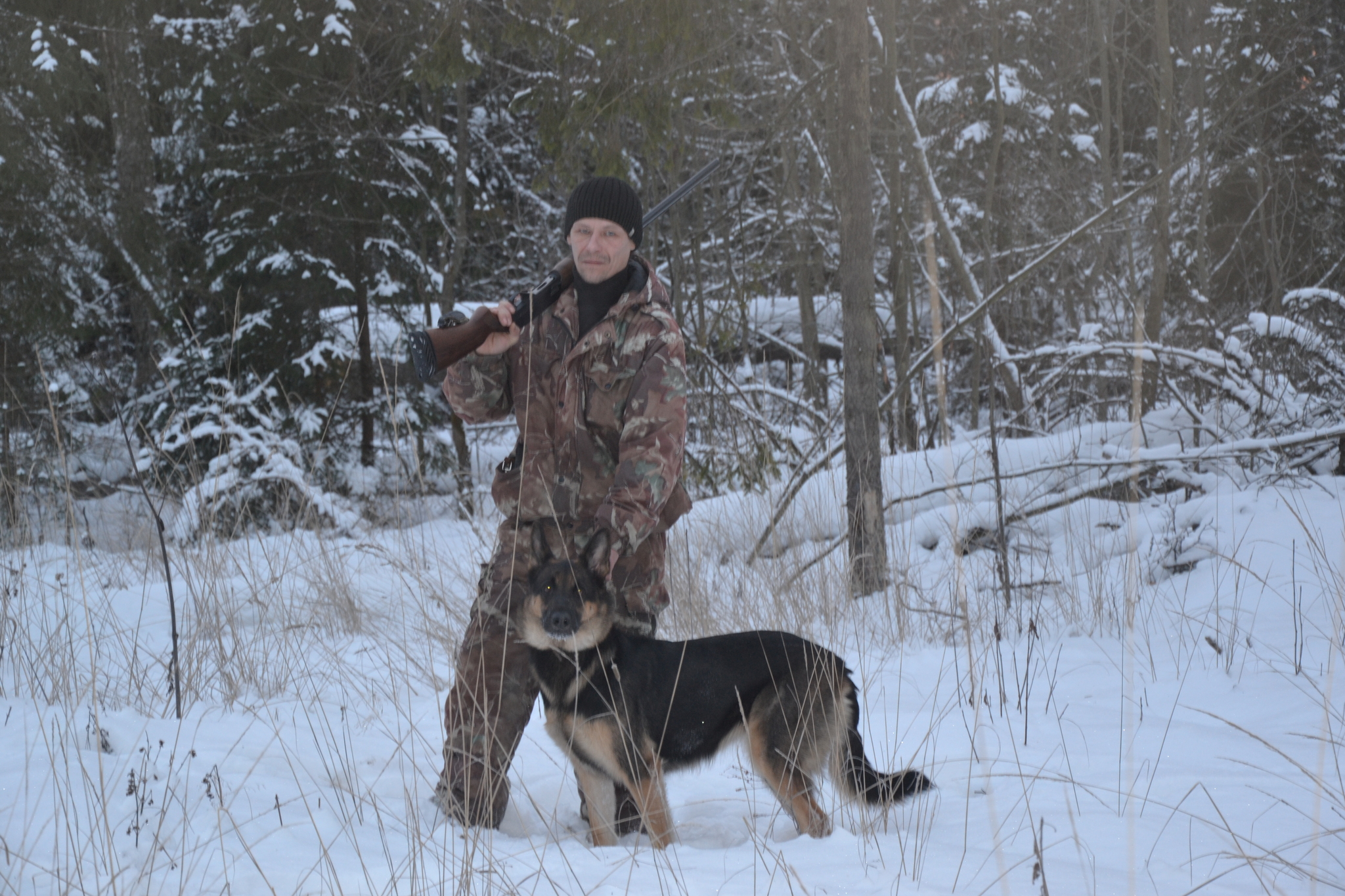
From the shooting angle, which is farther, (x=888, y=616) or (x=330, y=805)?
(x=888, y=616)

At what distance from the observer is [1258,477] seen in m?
6.55

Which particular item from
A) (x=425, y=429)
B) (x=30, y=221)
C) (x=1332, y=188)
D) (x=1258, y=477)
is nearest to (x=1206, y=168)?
(x=1332, y=188)

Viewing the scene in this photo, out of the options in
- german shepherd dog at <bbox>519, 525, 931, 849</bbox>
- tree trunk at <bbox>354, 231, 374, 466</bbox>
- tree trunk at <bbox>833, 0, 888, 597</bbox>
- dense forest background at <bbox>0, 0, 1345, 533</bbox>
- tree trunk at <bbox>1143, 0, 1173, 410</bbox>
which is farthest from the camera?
tree trunk at <bbox>354, 231, 374, 466</bbox>

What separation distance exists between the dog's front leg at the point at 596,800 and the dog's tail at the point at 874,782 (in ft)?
2.64

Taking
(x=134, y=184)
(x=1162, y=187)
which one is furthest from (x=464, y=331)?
(x=134, y=184)

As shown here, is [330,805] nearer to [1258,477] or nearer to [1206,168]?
[1258,477]

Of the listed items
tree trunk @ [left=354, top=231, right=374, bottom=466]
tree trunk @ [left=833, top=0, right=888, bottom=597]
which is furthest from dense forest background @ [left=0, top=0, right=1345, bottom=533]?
tree trunk @ [left=833, top=0, right=888, bottom=597]

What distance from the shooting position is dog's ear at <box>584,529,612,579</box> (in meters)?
3.05

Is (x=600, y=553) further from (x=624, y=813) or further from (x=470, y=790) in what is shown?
(x=624, y=813)

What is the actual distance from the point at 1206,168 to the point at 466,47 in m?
9.04

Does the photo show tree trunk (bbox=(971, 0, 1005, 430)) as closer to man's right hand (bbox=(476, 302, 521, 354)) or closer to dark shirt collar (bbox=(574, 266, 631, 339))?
dark shirt collar (bbox=(574, 266, 631, 339))

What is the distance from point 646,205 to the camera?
11227 mm

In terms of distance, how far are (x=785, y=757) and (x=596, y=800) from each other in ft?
2.20

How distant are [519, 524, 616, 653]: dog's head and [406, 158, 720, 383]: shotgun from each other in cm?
65
